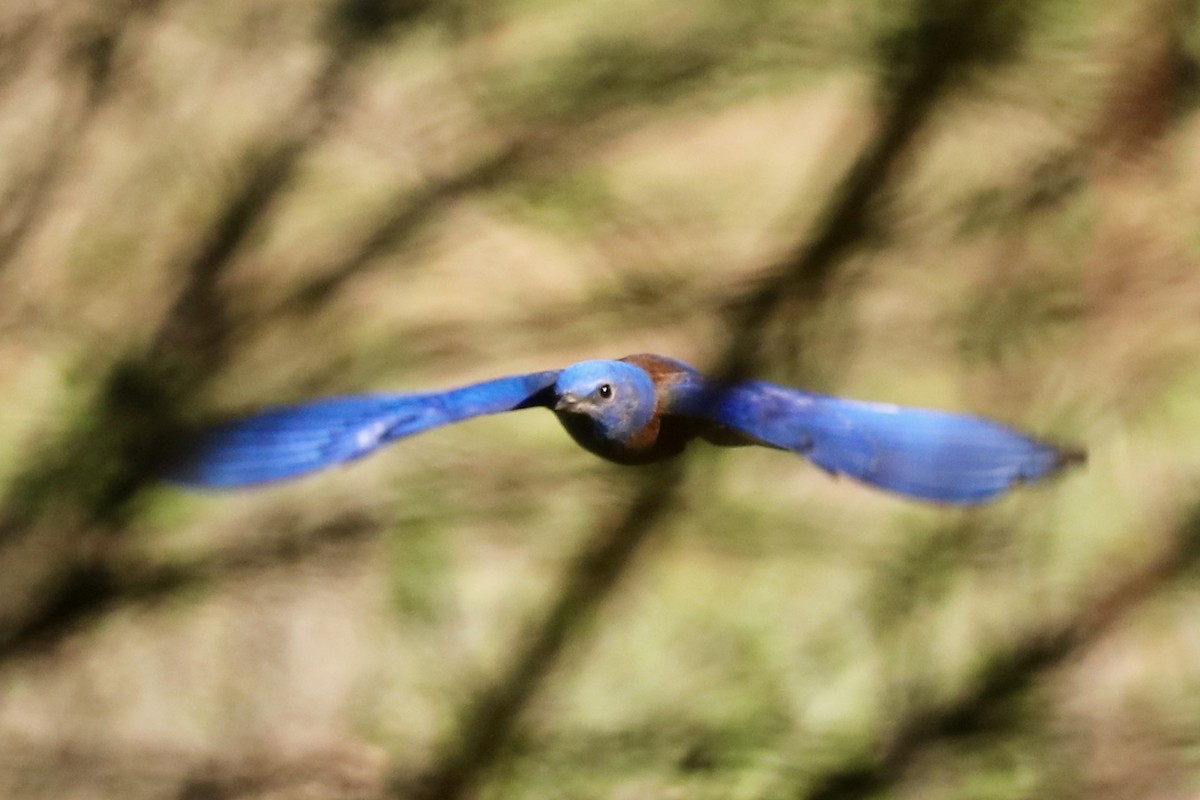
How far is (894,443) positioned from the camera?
1.52 metres

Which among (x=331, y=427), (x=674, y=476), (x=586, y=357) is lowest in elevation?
(x=331, y=427)

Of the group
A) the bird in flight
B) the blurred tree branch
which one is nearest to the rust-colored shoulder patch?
the bird in flight

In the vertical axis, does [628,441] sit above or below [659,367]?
below

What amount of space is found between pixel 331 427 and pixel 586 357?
0.64 meters

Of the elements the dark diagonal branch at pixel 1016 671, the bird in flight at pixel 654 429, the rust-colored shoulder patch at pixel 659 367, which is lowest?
the dark diagonal branch at pixel 1016 671

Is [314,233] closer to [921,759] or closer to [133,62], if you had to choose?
[133,62]

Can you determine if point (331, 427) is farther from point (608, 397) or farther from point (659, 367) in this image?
point (659, 367)

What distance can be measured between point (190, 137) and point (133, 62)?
0.68 feet

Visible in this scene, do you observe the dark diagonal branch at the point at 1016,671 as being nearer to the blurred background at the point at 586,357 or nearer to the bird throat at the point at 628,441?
the blurred background at the point at 586,357

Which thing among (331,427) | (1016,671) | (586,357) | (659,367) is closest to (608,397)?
(659,367)

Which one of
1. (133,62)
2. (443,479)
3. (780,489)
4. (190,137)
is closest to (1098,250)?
(780,489)

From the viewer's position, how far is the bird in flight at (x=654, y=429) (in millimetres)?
1521

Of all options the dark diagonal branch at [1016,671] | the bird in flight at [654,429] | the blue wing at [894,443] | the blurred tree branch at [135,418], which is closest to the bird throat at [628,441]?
the bird in flight at [654,429]

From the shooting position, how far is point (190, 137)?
2377 mm
